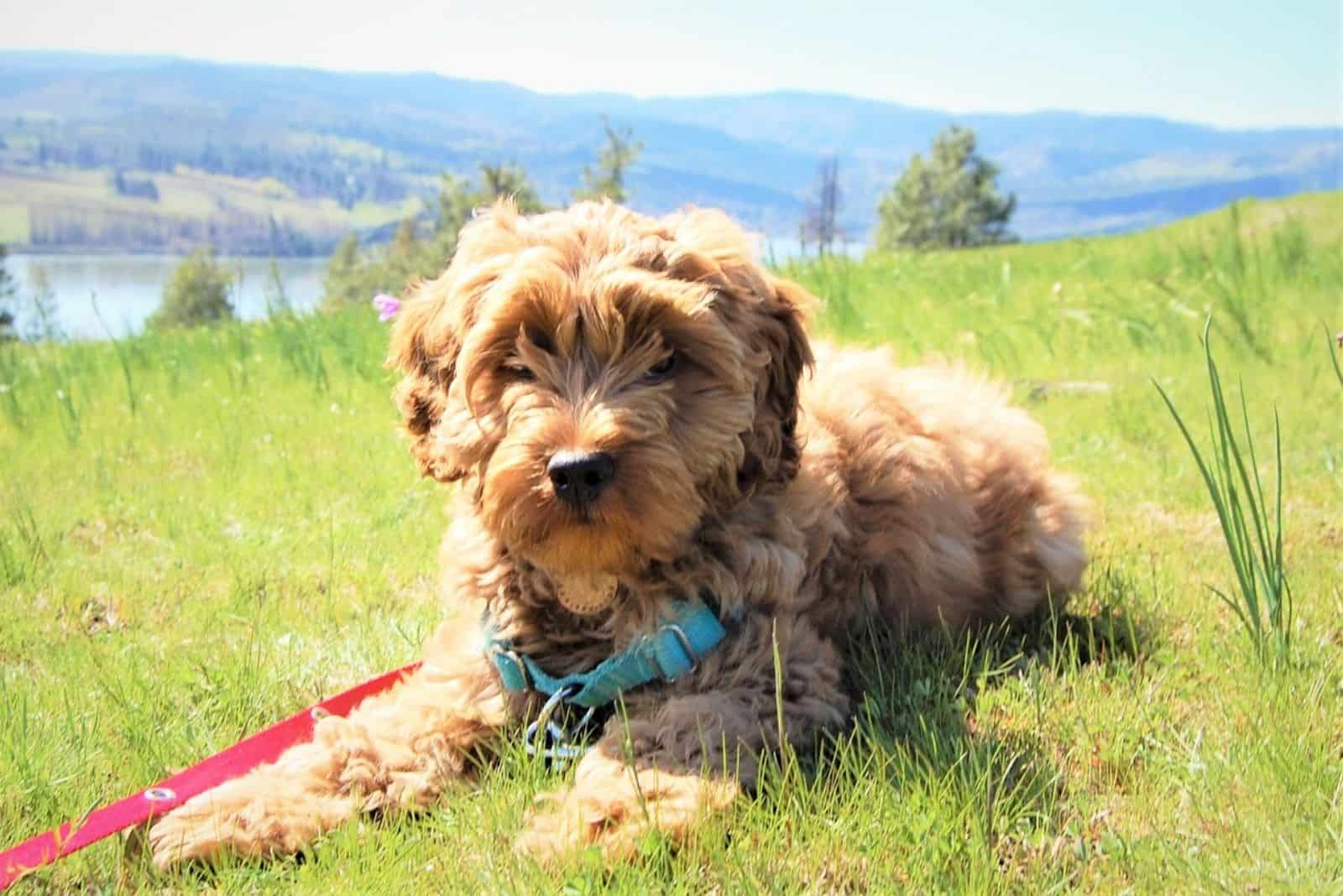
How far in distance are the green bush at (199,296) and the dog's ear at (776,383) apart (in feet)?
22.4

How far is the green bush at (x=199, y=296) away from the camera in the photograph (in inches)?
502

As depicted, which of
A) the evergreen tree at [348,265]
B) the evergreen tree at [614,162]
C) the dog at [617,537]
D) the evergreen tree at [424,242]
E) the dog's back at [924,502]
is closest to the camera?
the dog at [617,537]

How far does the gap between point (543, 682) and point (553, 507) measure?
68cm

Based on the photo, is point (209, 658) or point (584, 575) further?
point (209, 658)

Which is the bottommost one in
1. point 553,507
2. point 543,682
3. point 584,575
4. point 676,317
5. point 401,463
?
point 401,463

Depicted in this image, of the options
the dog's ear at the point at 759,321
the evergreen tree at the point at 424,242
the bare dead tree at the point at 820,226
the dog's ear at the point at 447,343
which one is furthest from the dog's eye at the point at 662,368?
the evergreen tree at the point at 424,242

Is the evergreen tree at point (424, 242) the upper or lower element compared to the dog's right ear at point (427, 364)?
lower

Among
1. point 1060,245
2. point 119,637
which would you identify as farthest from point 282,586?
point 1060,245

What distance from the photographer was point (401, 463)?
709 cm

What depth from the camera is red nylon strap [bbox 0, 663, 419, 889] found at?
102 inches

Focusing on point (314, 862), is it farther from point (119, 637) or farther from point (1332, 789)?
point (1332, 789)

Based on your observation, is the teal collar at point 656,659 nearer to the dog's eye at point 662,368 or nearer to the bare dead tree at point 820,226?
the dog's eye at point 662,368

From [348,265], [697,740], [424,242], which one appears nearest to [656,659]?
[697,740]

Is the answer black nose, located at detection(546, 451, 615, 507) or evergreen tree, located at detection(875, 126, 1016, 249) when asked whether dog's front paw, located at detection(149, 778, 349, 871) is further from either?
evergreen tree, located at detection(875, 126, 1016, 249)
